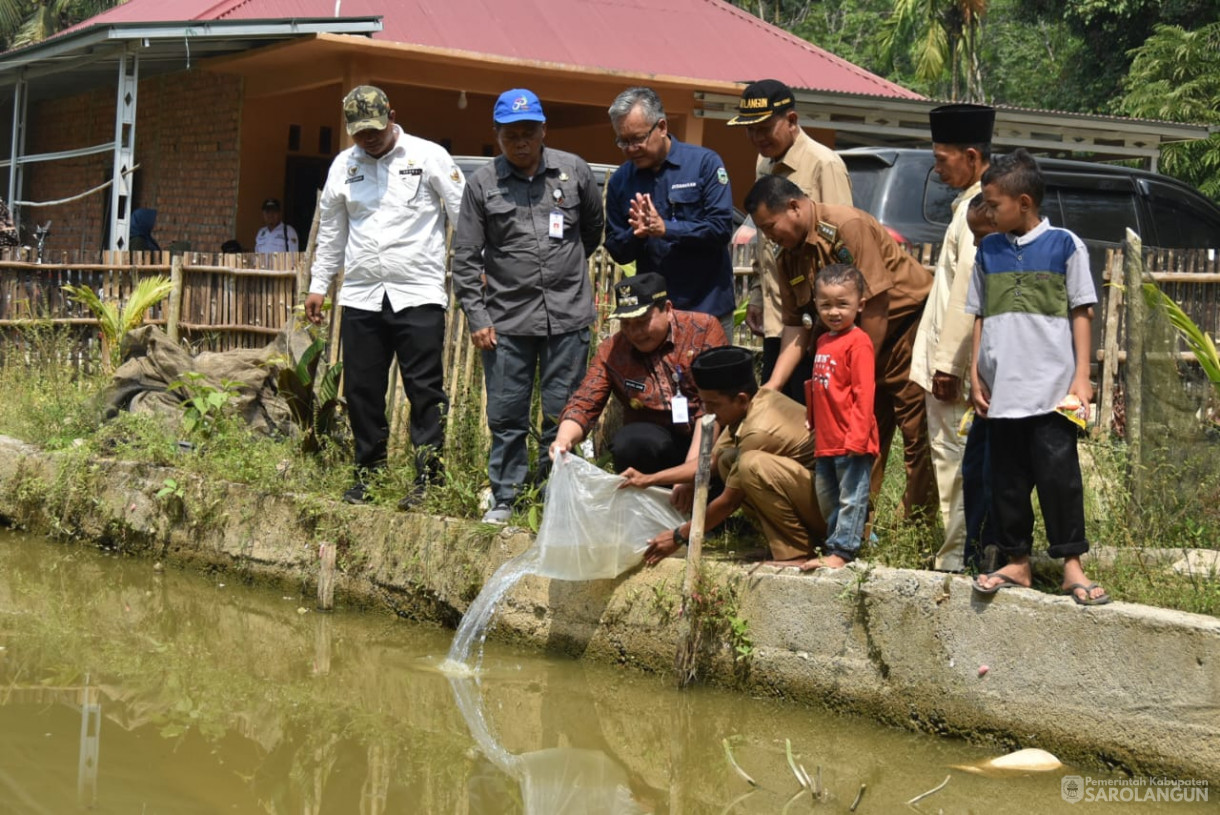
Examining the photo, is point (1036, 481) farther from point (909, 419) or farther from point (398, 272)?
point (398, 272)

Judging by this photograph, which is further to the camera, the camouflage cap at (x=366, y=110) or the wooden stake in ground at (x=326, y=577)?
the wooden stake in ground at (x=326, y=577)

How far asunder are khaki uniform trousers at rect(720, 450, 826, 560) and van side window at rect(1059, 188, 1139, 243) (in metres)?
4.88

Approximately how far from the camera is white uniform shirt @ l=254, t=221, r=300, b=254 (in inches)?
558

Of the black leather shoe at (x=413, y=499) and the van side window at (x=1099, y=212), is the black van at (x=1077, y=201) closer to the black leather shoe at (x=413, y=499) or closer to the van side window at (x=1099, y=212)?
the van side window at (x=1099, y=212)

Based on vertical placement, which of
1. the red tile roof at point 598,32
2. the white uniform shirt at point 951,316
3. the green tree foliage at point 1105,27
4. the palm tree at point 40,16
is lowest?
the white uniform shirt at point 951,316

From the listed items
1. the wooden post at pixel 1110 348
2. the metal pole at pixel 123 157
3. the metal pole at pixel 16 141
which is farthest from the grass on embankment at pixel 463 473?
the metal pole at pixel 16 141

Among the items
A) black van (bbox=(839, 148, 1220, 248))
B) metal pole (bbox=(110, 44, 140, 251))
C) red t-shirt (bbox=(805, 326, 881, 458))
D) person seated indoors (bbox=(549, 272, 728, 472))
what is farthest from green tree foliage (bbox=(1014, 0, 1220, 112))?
red t-shirt (bbox=(805, 326, 881, 458))

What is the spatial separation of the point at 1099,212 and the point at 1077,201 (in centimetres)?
20

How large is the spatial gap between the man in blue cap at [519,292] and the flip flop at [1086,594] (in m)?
2.49

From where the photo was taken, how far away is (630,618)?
578 centimetres

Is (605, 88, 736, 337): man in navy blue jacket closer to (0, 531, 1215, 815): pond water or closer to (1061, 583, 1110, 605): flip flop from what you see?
(0, 531, 1215, 815): pond water

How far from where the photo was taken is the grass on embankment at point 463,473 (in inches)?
203

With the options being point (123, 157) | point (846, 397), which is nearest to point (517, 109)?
point (846, 397)

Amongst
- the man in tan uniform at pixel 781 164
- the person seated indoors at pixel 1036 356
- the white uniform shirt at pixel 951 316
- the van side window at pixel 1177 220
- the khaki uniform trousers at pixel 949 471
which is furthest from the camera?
Answer: the van side window at pixel 1177 220
